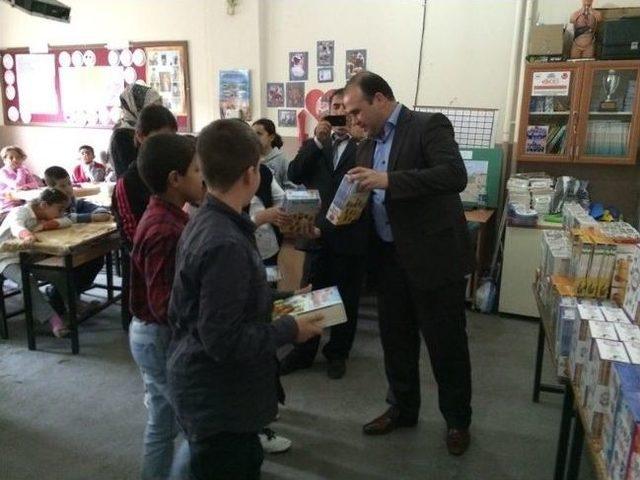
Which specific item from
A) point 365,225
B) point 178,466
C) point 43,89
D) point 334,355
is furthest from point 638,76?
point 43,89

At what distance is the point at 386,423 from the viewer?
2324 mm

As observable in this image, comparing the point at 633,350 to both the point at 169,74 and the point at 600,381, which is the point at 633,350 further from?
the point at 169,74

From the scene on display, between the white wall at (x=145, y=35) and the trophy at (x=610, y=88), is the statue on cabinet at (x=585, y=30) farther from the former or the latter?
the white wall at (x=145, y=35)

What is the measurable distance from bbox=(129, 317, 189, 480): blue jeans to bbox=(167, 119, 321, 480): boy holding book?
0.94ft

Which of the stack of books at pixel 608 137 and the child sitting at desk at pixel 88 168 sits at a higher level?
the stack of books at pixel 608 137

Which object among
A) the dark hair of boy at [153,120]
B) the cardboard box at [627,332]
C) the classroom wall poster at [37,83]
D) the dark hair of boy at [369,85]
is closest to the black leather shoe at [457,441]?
the cardboard box at [627,332]

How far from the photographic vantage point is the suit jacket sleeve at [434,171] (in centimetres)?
180

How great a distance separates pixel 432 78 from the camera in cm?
441

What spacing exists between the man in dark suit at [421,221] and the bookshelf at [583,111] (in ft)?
7.40

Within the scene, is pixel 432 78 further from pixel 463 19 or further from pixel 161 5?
pixel 161 5

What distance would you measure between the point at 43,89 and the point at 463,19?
4.64 m

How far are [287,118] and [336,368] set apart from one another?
2.83 meters

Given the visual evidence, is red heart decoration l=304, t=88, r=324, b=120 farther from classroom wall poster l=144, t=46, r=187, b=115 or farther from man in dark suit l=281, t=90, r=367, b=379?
man in dark suit l=281, t=90, r=367, b=379

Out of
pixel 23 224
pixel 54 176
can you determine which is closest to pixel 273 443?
pixel 23 224
